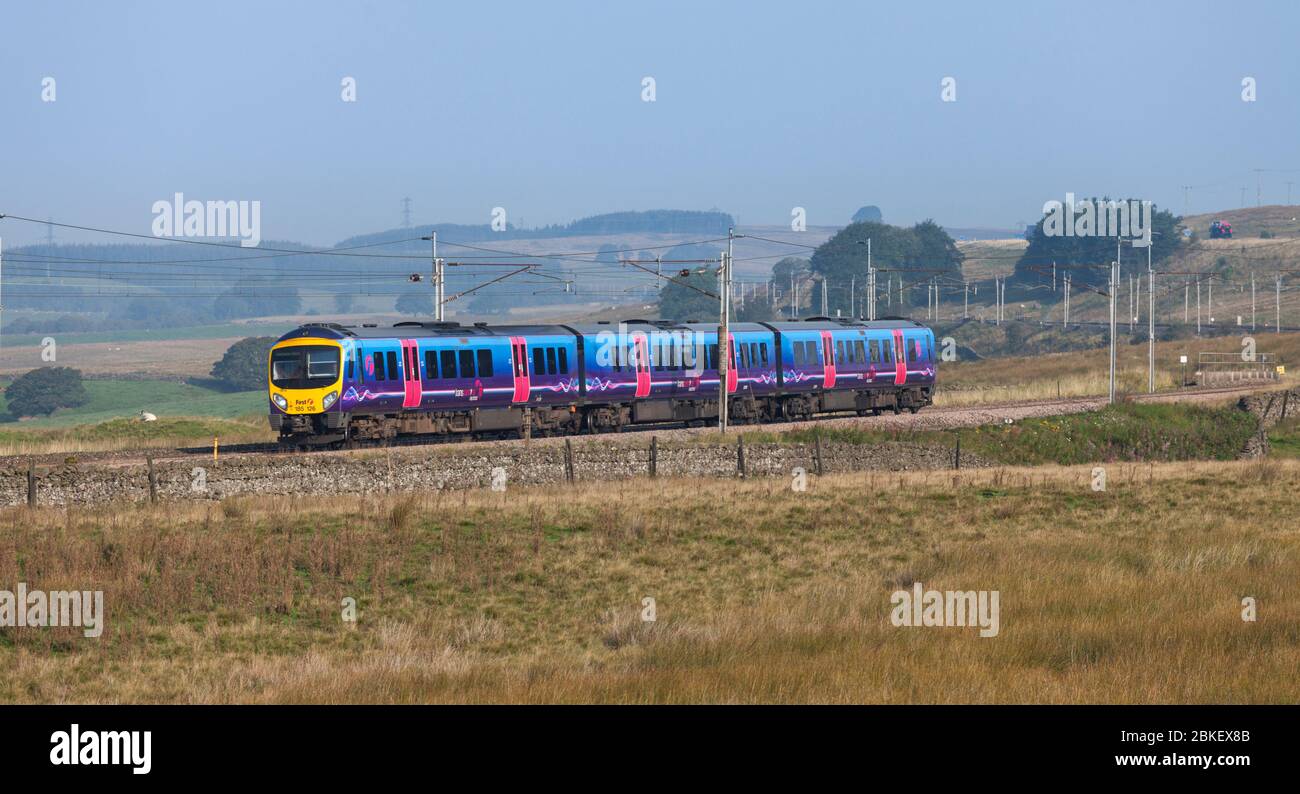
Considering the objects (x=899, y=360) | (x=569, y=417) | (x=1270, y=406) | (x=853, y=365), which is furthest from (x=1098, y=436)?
(x=569, y=417)

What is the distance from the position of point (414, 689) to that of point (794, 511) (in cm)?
2010

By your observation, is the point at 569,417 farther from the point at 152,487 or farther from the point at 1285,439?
the point at 1285,439

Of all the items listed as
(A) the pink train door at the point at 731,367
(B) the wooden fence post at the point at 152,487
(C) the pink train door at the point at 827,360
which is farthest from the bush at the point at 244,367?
(B) the wooden fence post at the point at 152,487

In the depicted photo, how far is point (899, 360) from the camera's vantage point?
58.8m

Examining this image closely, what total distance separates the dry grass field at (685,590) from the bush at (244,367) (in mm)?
128079

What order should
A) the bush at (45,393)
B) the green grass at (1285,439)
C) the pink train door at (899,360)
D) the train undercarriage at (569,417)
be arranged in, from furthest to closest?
the bush at (45,393) < the green grass at (1285,439) < the pink train door at (899,360) < the train undercarriage at (569,417)

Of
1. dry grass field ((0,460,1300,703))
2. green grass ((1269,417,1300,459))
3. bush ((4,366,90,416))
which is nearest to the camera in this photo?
dry grass field ((0,460,1300,703))

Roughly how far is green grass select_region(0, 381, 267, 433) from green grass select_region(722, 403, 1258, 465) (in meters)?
65.0

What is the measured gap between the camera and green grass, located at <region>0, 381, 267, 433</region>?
110 metres

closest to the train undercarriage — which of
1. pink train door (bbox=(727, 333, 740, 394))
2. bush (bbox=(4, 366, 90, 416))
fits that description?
pink train door (bbox=(727, 333, 740, 394))

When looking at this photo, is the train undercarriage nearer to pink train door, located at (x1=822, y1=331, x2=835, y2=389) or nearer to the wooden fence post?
pink train door, located at (x1=822, y1=331, x2=835, y2=389)

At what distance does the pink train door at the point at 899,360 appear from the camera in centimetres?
5856

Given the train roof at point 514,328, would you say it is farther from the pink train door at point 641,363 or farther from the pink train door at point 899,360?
the pink train door at point 641,363
